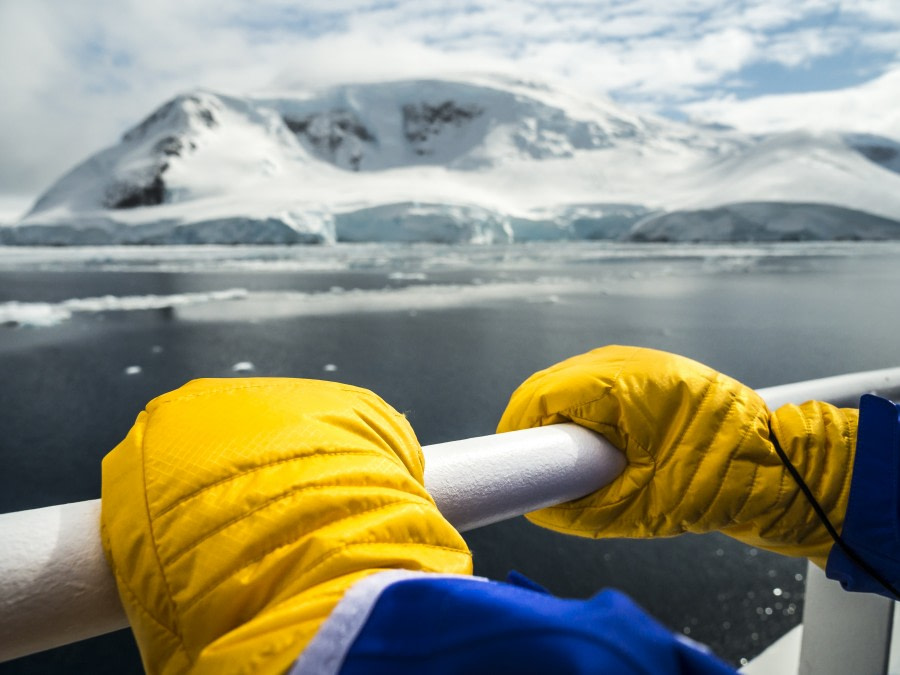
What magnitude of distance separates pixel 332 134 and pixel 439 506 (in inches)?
2654

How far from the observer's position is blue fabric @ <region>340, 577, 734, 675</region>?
0.18m

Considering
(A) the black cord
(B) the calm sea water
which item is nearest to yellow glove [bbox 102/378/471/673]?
(A) the black cord

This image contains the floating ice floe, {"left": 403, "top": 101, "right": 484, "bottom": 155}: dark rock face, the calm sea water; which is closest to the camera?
the calm sea water

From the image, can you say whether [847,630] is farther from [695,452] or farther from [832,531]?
[695,452]

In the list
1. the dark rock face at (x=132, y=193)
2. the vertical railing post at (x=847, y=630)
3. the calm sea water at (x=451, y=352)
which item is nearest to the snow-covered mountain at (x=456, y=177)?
the dark rock face at (x=132, y=193)

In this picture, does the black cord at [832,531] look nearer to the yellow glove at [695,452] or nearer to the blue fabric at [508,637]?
the yellow glove at [695,452]

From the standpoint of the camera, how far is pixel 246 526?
0.84 feet

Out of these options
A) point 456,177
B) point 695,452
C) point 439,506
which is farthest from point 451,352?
point 456,177

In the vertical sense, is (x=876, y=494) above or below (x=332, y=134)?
below

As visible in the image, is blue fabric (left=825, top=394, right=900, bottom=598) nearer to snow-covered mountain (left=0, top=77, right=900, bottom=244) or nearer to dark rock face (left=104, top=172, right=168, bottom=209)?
snow-covered mountain (left=0, top=77, right=900, bottom=244)

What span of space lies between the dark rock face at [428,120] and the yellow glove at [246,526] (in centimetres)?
6757

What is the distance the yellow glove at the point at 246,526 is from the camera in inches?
9.5

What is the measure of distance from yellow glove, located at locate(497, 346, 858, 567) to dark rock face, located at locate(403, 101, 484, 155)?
221ft

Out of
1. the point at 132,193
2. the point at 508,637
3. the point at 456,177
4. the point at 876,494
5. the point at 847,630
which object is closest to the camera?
the point at 508,637
